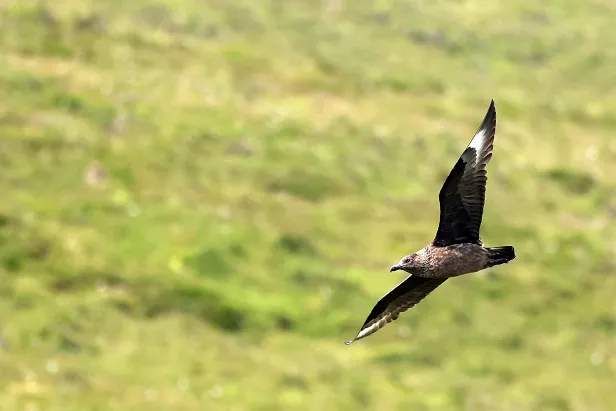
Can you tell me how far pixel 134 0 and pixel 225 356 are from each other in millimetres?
27837

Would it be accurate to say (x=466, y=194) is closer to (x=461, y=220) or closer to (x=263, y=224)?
(x=461, y=220)

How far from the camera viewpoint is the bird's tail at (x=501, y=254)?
8.93m

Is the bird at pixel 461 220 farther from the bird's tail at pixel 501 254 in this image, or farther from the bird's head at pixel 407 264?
the bird's tail at pixel 501 254

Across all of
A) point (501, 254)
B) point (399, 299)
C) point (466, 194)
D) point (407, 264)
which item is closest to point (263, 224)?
point (399, 299)

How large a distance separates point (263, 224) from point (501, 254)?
661 inches

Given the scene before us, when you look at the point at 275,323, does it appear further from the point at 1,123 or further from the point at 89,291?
the point at 1,123

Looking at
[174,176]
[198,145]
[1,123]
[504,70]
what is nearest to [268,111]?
[198,145]

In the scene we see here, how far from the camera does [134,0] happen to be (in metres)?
44.3

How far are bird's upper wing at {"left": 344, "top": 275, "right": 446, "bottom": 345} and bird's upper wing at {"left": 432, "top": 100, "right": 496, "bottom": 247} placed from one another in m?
1.07

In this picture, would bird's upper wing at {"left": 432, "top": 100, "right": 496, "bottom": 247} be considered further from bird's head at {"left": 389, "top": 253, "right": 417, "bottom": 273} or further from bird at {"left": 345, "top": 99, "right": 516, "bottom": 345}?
bird's head at {"left": 389, "top": 253, "right": 417, "bottom": 273}

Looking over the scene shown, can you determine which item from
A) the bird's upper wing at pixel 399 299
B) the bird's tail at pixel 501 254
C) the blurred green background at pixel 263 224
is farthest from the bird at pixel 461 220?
the blurred green background at pixel 263 224

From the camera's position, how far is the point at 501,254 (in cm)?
905

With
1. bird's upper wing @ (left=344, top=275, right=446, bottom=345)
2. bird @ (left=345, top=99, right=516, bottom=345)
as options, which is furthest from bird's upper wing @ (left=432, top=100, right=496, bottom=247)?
bird's upper wing @ (left=344, top=275, right=446, bottom=345)

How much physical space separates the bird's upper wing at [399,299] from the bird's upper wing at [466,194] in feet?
3.51
